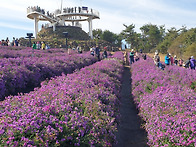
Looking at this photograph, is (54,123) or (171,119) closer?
(54,123)

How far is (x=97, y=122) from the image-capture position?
455 centimetres

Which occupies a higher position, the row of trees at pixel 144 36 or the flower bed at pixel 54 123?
the row of trees at pixel 144 36

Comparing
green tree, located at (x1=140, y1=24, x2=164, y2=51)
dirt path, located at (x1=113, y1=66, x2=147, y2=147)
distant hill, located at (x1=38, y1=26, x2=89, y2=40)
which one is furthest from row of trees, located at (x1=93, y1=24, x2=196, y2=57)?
dirt path, located at (x1=113, y1=66, x2=147, y2=147)

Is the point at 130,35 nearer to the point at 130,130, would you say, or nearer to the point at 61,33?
the point at 61,33

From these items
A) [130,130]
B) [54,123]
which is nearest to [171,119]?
[130,130]

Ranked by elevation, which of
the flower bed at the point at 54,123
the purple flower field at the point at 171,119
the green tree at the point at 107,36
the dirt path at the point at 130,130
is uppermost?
the green tree at the point at 107,36

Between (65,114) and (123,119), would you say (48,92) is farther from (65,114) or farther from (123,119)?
(123,119)

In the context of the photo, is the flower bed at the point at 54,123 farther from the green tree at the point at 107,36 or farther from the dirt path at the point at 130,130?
the green tree at the point at 107,36

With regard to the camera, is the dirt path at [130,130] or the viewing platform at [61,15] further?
the viewing platform at [61,15]

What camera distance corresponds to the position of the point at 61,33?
62562mm

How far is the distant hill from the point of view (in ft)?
201

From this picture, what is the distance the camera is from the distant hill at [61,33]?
201ft

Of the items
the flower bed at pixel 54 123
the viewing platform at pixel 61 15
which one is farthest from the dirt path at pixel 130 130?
the viewing platform at pixel 61 15

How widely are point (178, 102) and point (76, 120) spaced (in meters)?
3.50
